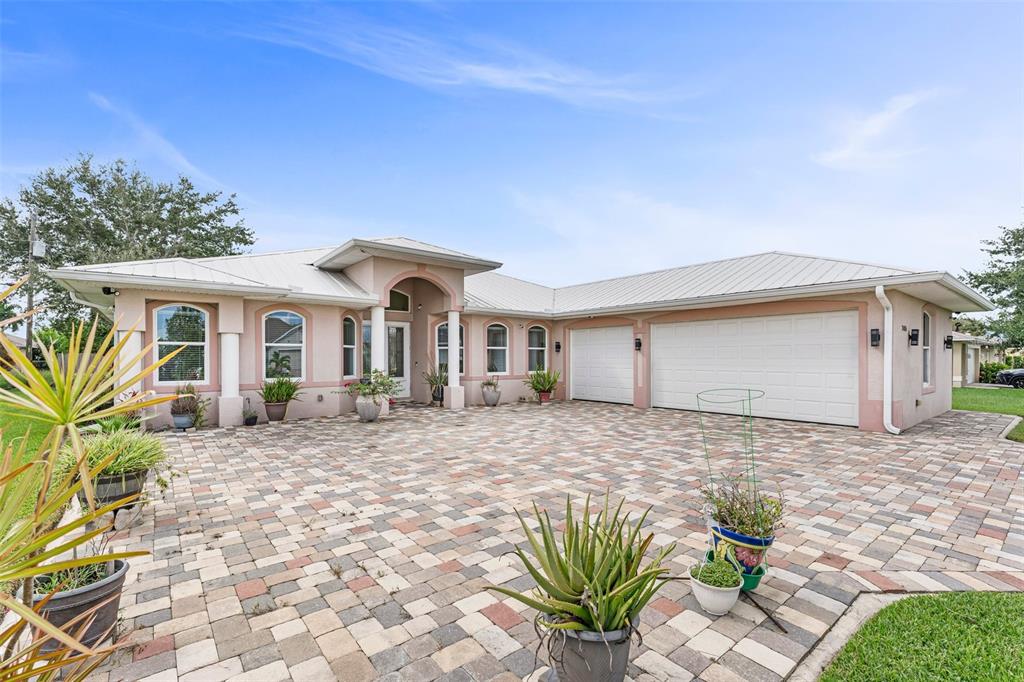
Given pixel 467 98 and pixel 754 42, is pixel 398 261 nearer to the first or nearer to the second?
pixel 467 98

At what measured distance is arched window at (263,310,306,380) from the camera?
10.4 meters

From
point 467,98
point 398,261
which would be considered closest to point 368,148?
point 467,98

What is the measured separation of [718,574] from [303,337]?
1013cm

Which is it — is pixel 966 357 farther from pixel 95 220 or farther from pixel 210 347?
pixel 95 220

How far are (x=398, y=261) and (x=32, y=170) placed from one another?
21.3 meters

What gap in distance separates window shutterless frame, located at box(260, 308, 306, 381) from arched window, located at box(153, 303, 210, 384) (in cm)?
105

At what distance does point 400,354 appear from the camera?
14.0 metres

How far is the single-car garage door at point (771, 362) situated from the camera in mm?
9461

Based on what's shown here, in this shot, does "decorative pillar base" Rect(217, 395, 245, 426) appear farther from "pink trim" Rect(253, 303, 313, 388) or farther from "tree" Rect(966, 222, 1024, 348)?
"tree" Rect(966, 222, 1024, 348)

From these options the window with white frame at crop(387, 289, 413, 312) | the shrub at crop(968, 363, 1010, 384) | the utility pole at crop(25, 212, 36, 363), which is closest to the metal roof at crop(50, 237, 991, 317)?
the window with white frame at crop(387, 289, 413, 312)

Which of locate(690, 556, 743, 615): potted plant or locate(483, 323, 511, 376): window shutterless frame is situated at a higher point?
locate(483, 323, 511, 376): window shutterless frame

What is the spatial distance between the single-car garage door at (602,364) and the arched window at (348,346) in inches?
260

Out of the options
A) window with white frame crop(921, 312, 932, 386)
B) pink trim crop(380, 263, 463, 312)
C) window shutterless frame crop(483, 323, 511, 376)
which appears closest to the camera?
window with white frame crop(921, 312, 932, 386)

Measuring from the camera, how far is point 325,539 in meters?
4.09
